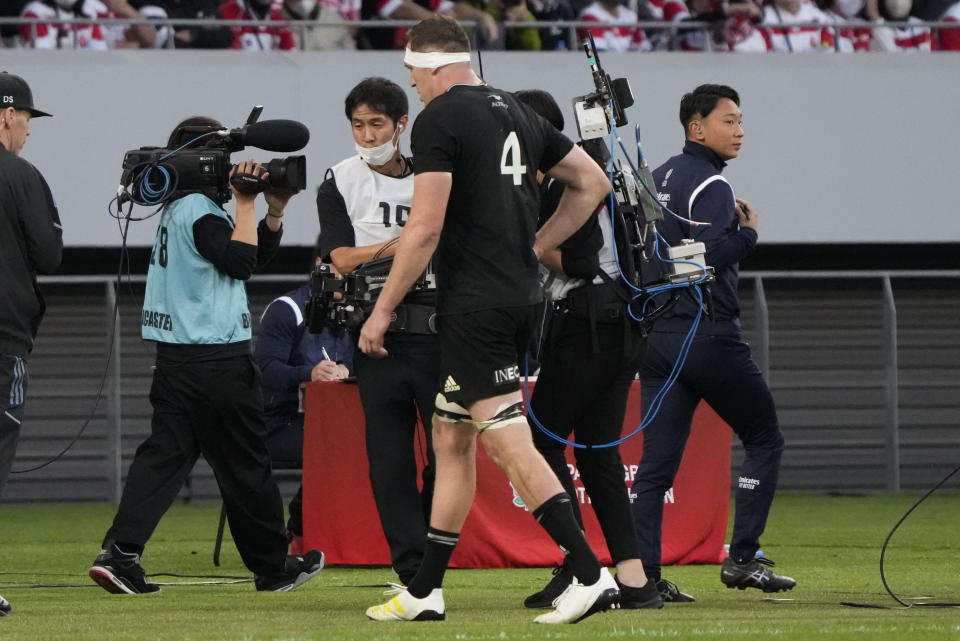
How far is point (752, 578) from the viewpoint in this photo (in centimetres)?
667

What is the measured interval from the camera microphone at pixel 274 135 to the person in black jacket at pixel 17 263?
2.79 feet

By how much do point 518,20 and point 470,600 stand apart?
829 cm

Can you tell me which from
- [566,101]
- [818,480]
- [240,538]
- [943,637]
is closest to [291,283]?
[566,101]

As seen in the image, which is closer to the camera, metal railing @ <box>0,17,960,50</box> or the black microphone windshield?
the black microphone windshield

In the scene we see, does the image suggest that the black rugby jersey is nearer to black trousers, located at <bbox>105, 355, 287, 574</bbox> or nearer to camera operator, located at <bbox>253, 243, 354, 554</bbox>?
black trousers, located at <bbox>105, 355, 287, 574</bbox>

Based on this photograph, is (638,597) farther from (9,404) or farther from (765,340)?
(765,340)

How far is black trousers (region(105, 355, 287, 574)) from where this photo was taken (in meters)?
6.57

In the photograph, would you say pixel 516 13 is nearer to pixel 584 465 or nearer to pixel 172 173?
pixel 172 173

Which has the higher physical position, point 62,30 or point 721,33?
point 62,30

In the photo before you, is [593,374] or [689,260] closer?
[593,374]

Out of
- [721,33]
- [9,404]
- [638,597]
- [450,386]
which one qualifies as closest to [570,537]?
[450,386]

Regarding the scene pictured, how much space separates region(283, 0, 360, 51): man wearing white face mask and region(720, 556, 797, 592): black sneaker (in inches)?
304

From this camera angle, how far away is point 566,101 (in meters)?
13.5

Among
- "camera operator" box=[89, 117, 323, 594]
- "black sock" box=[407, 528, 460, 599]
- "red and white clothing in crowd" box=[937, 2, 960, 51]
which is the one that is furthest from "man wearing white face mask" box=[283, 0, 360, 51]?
"black sock" box=[407, 528, 460, 599]
